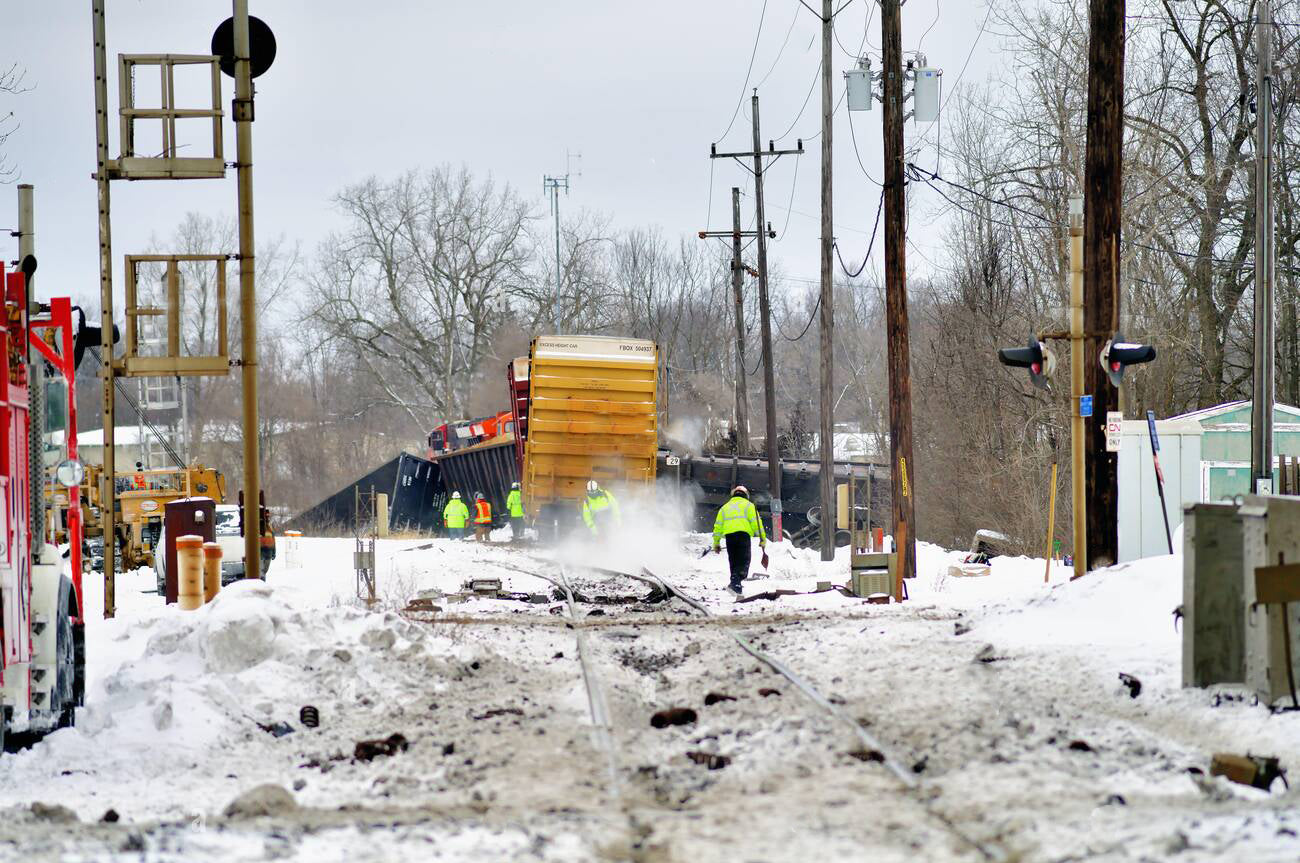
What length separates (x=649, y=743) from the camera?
331 inches

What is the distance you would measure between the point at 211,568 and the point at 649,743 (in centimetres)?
652

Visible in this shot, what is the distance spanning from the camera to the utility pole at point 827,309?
1004 inches

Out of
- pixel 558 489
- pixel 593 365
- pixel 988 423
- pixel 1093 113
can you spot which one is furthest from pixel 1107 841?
pixel 988 423

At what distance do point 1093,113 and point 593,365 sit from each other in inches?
494

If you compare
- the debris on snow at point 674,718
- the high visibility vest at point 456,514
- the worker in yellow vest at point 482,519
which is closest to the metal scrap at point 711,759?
the debris on snow at point 674,718

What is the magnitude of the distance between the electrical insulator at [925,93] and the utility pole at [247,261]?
12097 millimetres

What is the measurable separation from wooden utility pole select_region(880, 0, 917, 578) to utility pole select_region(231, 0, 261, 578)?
32.0 ft

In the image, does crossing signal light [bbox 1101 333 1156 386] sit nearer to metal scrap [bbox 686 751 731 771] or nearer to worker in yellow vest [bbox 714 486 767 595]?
worker in yellow vest [bbox 714 486 767 595]

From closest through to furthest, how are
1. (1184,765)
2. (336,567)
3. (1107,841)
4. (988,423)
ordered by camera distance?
(1107,841) → (1184,765) → (336,567) → (988,423)

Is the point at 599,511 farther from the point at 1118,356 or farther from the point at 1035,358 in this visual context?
the point at 1118,356

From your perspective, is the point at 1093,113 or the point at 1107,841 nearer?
the point at 1107,841

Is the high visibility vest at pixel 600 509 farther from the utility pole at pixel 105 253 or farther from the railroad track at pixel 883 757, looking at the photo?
the railroad track at pixel 883 757

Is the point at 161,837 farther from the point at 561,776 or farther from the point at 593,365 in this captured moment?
the point at 593,365

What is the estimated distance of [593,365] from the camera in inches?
1030
